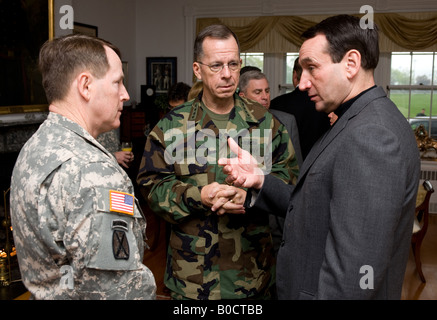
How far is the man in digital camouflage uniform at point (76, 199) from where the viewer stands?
1.13 m

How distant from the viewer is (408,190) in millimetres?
1272

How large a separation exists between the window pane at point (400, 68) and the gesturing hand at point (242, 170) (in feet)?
21.1

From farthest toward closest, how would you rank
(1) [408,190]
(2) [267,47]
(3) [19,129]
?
1. (2) [267,47]
2. (3) [19,129]
3. (1) [408,190]

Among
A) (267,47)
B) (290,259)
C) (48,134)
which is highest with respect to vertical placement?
(267,47)

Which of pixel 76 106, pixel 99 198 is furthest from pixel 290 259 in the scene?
pixel 76 106

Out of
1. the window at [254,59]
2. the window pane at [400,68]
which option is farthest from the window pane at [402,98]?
the window at [254,59]

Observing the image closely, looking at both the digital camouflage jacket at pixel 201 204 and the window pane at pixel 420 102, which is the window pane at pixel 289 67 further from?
the digital camouflage jacket at pixel 201 204

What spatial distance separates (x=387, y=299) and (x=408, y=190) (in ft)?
1.14

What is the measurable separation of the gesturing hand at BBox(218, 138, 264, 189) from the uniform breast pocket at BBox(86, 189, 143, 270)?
0.63 m

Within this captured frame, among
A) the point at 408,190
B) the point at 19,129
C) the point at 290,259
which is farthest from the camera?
the point at 19,129

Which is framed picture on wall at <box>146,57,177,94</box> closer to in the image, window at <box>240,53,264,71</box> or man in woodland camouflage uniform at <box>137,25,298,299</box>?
window at <box>240,53,264,71</box>

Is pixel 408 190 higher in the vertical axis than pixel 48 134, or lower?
lower

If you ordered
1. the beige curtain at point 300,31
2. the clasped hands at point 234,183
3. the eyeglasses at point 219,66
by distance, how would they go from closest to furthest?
the clasped hands at point 234,183, the eyeglasses at point 219,66, the beige curtain at point 300,31
